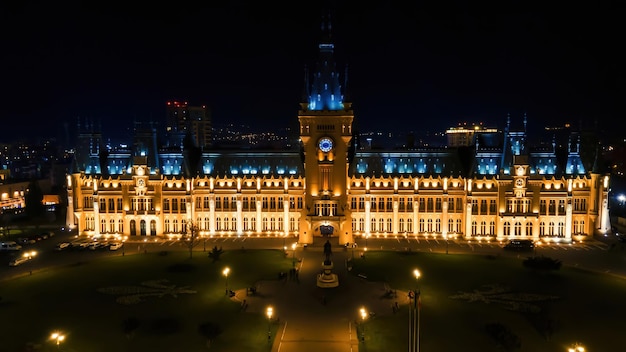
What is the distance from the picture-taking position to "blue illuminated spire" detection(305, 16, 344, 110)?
87.3 meters

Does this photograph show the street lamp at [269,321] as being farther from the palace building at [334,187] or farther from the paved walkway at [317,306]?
the palace building at [334,187]

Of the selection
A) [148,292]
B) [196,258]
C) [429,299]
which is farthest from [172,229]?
[429,299]

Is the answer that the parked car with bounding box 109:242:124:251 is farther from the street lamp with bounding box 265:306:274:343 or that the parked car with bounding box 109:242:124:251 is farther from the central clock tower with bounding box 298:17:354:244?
the street lamp with bounding box 265:306:274:343

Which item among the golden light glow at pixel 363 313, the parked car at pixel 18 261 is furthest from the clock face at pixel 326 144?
the parked car at pixel 18 261

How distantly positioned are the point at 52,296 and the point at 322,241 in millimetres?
42750

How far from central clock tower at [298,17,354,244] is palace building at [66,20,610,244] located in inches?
7.0

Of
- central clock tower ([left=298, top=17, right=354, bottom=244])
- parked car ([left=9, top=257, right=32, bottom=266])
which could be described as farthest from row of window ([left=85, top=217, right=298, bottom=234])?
parked car ([left=9, top=257, right=32, bottom=266])

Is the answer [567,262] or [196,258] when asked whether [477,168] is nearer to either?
[567,262]

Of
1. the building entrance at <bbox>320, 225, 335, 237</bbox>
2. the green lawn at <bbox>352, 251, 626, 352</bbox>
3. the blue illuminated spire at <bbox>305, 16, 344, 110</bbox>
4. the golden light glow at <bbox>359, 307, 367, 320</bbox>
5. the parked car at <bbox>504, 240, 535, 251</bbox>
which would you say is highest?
the blue illuminated spire at <bbox>305, 16, 344, 110</bbox>

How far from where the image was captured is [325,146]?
287ft

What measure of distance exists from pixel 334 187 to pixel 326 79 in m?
19.0

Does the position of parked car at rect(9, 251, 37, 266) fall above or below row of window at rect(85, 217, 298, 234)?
below

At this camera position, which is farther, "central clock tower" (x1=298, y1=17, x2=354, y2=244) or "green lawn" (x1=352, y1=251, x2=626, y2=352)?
"central clock tower" (x1=298, y1=17, x2=354, y2=244)

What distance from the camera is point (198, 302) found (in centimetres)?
5525
